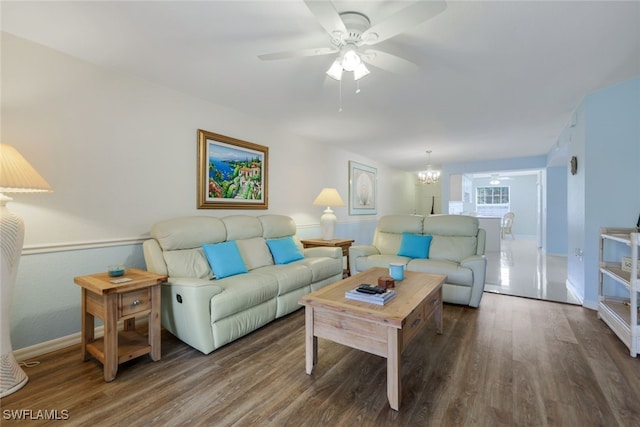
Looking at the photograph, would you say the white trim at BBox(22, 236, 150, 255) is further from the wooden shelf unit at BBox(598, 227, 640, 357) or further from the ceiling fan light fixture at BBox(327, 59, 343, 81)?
the wooden shelf unit at BBox(598, 227, 640, 357)

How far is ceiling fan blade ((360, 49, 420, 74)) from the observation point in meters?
1.84

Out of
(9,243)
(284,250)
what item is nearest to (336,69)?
(284,250)

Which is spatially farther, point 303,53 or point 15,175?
point 303,53

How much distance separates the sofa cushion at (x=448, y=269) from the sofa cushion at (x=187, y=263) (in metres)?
2.25

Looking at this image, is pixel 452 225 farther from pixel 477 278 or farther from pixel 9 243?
pixel 9 243

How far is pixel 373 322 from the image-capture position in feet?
5.47

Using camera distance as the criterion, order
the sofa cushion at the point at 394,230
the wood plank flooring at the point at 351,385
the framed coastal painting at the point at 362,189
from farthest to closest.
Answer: the framed coastal painting at the point at 362,189 → the sofa cushion at the point at 394,230 → the wood plank flooring at the point at 351,385

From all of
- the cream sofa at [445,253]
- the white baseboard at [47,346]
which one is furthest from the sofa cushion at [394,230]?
the white baseboard at [47,346]

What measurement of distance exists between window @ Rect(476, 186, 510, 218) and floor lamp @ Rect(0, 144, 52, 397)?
11.9 m

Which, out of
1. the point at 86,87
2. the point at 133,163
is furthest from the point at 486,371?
the point at 86,87

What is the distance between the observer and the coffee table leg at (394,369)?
1548mm

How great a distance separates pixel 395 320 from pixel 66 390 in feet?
6.63

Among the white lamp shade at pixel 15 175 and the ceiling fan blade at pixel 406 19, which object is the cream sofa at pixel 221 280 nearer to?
the white lamp shade at pixel 15 175

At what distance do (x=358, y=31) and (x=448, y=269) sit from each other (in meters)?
2.51
